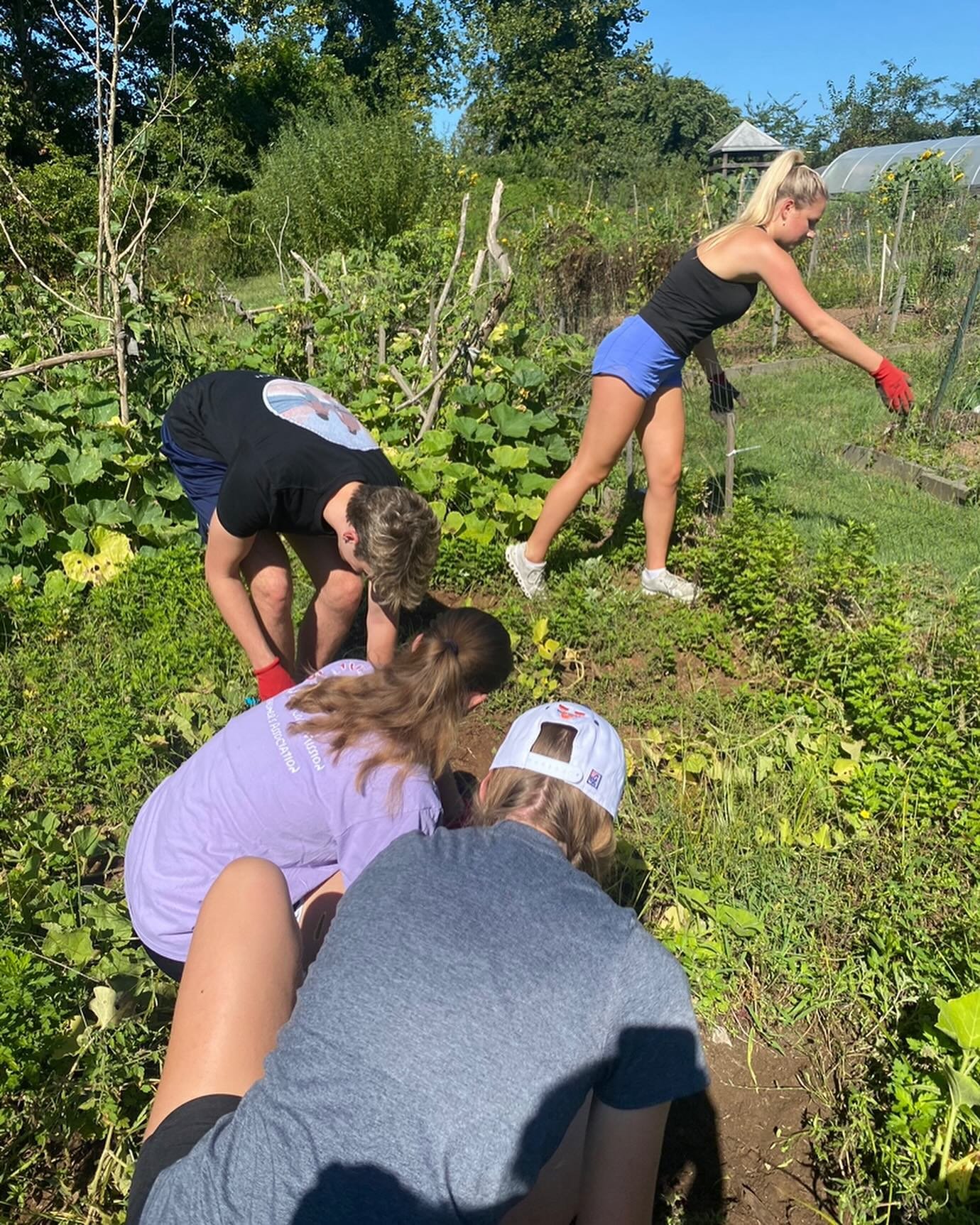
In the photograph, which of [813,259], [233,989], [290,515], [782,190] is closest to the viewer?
[233,989]

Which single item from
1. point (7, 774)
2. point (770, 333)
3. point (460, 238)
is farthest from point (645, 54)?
point (7, 774)

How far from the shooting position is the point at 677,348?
12.6 feet

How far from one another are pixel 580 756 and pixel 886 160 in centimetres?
2384

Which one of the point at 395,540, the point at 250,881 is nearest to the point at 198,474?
the point at 395,540

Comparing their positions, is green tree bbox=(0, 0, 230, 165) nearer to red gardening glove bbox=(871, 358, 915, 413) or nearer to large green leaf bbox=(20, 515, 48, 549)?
large green leaf bbox=(20, 515, 48, 549)

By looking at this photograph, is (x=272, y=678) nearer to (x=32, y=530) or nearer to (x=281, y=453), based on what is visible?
(x=281, y=453)

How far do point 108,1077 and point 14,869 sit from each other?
2.04ft

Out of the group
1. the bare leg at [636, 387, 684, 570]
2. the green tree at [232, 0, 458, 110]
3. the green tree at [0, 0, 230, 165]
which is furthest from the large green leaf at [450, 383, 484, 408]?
the green tree at [232, 0, 458, 110]

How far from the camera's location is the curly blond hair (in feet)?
8.27

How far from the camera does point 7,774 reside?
3.07m

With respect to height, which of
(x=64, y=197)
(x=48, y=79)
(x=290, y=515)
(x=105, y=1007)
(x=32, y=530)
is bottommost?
(x=105, y=1007)

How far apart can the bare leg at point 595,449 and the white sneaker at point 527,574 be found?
7 centimetres

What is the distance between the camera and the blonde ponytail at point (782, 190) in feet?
11.9

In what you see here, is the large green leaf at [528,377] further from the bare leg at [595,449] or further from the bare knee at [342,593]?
the bare knee at [342,593]
